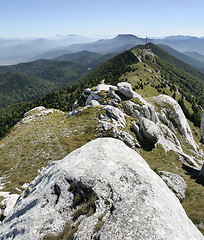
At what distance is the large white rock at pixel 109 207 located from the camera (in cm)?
849

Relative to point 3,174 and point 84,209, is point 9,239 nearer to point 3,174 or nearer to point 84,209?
point 84,209

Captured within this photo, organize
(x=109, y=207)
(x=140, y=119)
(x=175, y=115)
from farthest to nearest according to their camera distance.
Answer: (x=175, y=115)
(x=140, y=119)
(x=109, y=207)

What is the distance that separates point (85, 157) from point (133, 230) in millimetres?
7961

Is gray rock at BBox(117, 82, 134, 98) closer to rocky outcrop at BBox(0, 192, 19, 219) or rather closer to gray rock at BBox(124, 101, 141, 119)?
gray rock at BBox(124, 101, 141, 119)

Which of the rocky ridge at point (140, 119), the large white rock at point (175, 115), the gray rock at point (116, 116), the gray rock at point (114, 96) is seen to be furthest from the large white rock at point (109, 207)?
the large white rock at point (175, 115)

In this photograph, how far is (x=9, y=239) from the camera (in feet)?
36.5

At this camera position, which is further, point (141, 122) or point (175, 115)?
point (175, 115)

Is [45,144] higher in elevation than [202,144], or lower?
higher

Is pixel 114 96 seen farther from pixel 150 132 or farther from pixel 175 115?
pixel 175 115

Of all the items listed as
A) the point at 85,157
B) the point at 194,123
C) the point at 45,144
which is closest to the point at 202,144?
the point at 194,123

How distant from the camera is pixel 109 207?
10148 millimetres

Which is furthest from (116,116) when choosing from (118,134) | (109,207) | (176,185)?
(109,207)

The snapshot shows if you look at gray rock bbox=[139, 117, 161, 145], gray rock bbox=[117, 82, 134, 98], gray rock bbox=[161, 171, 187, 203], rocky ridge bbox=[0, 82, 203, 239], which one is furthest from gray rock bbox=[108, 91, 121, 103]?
gray rock bbox=[161, 171, 187, 203]

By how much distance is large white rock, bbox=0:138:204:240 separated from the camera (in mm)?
8492
